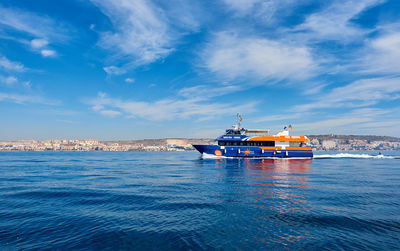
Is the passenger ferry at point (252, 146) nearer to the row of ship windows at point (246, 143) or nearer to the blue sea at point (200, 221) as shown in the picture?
the row of ship windows at point (246, 143)

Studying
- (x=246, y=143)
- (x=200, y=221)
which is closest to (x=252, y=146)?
(x=246, y=143)

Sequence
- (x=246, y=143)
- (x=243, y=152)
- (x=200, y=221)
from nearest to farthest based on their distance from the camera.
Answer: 1. (x=200, y=221)
2. (x=243, y=152)
3. (x=246, y=143)

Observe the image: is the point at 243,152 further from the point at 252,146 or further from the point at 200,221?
the point at 200,221

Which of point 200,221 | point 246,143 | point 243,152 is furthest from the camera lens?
point 246,143

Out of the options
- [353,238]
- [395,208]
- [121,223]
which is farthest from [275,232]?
[395,208]

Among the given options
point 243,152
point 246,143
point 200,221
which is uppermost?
point 246,143

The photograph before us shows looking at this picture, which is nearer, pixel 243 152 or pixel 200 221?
pixel 200 221

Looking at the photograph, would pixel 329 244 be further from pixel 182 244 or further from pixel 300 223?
pixel 182 244

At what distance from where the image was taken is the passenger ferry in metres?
60.6

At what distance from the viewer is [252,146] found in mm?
61625

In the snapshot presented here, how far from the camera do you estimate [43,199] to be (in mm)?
17844

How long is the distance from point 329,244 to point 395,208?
31.5 ft

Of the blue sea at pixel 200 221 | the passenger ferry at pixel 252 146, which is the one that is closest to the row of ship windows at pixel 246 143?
the passenger ferry at pixel 252 146

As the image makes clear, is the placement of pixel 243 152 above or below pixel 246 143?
below
